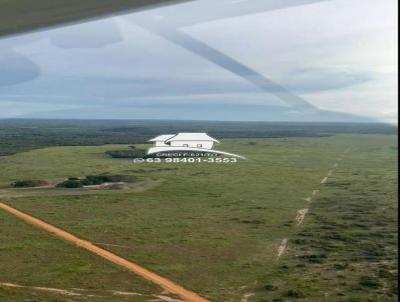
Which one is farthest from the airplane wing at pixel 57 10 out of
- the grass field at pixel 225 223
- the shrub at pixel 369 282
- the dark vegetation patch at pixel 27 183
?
the dark vegetation patch at pixel 27 183

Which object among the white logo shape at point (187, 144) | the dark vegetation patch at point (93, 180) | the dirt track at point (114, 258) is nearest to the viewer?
the white logo shape at point (187, 144)

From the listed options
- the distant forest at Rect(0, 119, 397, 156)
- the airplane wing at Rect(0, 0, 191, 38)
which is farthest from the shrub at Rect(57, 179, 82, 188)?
the airplane wing at Rect(0, 0, 191, 38)

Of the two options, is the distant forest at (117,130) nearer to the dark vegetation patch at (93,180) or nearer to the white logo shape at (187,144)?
the white logo shape at (187,144)

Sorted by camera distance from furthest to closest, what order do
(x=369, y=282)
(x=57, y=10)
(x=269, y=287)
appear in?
(x=269, y=287) < (x=369, y=282) < (x=57, y=10)

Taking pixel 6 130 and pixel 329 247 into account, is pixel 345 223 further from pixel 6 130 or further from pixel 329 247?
pixel 6 130

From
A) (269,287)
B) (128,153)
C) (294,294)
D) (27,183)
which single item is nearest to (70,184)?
(27,183)

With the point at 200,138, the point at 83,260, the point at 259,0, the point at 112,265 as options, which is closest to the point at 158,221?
the point at 112,265

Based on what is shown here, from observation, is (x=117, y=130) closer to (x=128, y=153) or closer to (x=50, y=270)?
(x=128, y=153)
